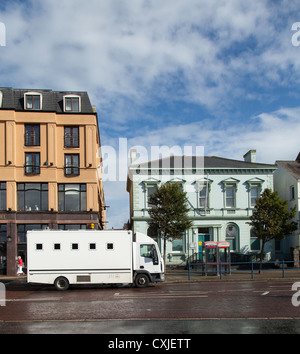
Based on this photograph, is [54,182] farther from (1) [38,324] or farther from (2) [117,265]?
(1) [38,324]

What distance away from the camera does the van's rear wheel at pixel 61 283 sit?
74.6 ft

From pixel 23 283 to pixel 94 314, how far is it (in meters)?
15.5

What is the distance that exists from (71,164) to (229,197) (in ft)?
48.4

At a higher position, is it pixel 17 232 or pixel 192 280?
pixel 17 232

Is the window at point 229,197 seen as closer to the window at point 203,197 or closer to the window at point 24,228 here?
the window at point 203,197

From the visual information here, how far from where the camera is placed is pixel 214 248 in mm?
30828

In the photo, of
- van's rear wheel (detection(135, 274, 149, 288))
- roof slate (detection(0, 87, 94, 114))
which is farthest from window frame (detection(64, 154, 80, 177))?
van's rear wheel (detection(135, 274, 149, 288))

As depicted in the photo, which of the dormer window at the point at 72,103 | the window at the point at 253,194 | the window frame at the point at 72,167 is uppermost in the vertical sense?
the dormer window at the point at 72,103

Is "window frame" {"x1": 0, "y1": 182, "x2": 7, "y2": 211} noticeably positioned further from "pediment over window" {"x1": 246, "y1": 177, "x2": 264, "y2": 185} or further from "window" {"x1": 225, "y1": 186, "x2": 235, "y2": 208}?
"pediment over window" {"x1": 246, "y1": 177, "x2": 264, "y2": 185}

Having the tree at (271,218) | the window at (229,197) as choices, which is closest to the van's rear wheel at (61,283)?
the tree at (271,218)

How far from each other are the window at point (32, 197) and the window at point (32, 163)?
3.49 ft
